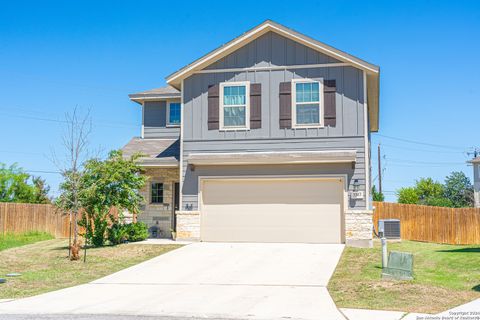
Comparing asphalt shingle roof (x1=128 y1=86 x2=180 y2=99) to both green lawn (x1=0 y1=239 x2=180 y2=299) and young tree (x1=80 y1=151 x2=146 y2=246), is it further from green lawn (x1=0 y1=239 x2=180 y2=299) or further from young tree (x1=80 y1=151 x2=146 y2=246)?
green lawn (x1=0 y1=239 x2=180 y2=299)

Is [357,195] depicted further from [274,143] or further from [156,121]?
[156,121]

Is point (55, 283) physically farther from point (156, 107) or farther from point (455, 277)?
point (156, 107)

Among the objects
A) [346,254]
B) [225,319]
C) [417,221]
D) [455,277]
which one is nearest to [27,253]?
[346,254]

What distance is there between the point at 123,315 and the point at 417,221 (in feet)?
57.7

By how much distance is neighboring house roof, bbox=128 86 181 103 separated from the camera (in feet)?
80.0

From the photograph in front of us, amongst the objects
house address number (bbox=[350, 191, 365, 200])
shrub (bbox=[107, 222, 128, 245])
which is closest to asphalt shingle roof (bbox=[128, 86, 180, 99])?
shrub (bbox=[107, 222, 128, 245])

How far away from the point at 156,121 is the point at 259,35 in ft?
22.0

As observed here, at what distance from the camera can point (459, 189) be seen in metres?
64.1

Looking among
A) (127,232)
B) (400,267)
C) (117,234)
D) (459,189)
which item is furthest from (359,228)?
(459,189)

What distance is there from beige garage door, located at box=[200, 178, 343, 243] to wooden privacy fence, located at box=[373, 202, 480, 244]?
6.51m

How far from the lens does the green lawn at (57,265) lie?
13657mm

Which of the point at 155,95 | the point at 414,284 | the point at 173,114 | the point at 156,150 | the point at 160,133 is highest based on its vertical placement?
the point at 155,95

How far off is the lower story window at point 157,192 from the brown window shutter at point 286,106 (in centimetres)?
567

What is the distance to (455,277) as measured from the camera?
13.2 metres
